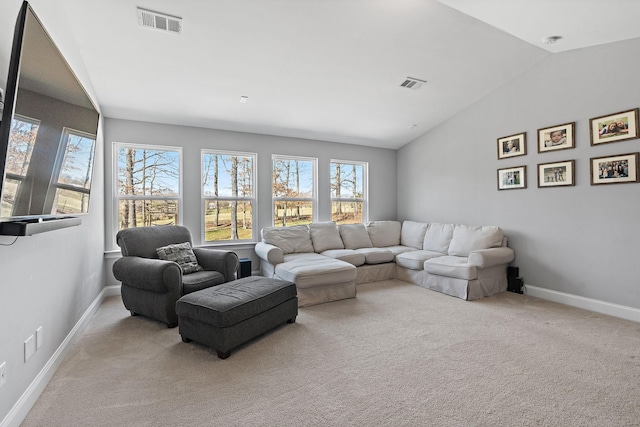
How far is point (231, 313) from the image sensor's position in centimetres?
245

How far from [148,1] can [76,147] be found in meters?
1.32

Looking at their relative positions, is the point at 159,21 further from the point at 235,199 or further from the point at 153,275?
the point at 235,199

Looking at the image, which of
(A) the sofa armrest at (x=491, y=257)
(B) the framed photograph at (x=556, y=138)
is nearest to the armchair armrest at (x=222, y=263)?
(A) the sofa armrest at (x=491, y=257)

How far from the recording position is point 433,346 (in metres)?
2.61

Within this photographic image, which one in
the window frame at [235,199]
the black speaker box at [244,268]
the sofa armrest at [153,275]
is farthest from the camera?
the window frame at [235,199]

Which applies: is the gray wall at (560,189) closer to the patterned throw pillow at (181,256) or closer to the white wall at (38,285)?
the patterned throw pillow at (181,256)

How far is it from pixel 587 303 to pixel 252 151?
481 cm

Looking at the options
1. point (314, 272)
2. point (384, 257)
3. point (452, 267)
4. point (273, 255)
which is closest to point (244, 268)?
point (273, 255)

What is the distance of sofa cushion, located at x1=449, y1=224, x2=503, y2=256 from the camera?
4.25 meters

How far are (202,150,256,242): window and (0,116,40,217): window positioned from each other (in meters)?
3.17

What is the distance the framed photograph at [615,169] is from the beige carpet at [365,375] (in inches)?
57.2

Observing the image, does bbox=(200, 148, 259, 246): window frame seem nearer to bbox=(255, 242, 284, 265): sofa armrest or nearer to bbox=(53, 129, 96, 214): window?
bbox=(255, 242, 284, 265): sofa armrest

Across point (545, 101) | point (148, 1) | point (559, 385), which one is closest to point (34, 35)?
point (148, 1)

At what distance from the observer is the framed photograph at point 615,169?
316 cm
